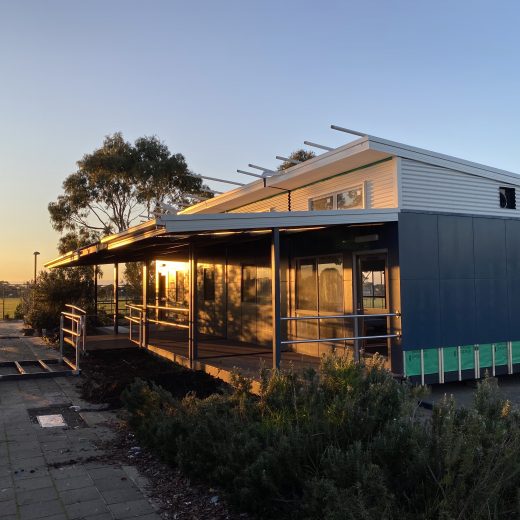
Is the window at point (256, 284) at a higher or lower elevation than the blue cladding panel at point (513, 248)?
lower

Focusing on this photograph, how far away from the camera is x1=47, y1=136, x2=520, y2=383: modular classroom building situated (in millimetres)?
8039

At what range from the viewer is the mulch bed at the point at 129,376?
8109 mm

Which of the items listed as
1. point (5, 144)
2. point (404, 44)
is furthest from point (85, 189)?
point (404, 44)

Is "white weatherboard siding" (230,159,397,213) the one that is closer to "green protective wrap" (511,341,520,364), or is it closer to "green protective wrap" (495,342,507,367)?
"green protective wrap" (495,342,507,367)

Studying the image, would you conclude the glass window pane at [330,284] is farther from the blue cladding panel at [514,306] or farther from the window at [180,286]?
the window at [180,286]

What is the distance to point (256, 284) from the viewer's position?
1243 centimetres

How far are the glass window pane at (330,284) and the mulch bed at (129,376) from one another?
2796 millimetres

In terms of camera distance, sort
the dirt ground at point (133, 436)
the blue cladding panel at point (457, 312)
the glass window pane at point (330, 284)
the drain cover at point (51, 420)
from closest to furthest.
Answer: the dirt ground at point (133, 436) < the drain cover at point (51, 420) < the blue cladding panel at point (457, 312) < the glass window pane at point (330, 284)

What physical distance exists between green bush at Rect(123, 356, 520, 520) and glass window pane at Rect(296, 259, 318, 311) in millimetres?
5499

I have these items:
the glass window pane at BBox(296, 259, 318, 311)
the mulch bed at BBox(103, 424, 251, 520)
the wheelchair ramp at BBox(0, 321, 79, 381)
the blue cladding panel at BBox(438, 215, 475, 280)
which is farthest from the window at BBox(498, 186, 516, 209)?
the wheelchair ramp at BBox(0, 321, 79, 381)

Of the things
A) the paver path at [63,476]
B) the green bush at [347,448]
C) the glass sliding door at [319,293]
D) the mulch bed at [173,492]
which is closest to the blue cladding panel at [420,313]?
the glass sliding door at [319,293]

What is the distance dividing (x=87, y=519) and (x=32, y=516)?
0.44m

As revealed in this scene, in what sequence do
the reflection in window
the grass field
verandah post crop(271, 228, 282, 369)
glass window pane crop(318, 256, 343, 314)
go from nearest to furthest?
verandah post crop(271, 228, 282, 369) < the reflection in window < glass window pane crop(318, 256, 343, 314) < the grass field

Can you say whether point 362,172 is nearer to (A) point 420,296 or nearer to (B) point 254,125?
(A) point 420,296
